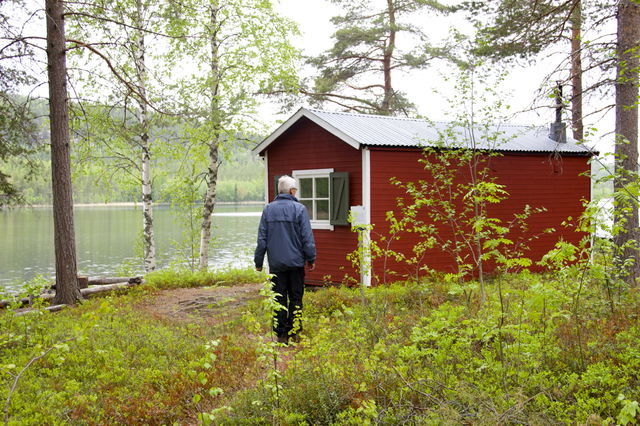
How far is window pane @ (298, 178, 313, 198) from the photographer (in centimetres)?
1208

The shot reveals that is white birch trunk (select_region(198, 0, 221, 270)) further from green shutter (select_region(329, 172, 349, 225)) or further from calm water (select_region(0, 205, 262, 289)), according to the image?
green shutter (select_region(329, 172, 349, 225))

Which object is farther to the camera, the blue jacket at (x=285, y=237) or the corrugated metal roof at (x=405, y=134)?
the corrugated metal roof at (x=405, y=134)

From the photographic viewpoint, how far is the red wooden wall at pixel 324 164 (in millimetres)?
11070

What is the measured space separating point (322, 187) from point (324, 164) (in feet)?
1.66

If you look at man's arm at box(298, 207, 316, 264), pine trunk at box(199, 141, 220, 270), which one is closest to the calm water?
pine trunk at box(199, 141, 220, 270)

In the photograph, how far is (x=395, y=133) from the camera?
11.7 m

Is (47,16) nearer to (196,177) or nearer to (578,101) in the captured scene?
(196,177)

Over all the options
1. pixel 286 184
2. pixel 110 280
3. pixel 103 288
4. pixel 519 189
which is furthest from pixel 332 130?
pixel 110 280

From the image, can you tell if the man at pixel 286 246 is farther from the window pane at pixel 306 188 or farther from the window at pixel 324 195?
the window pane at pixel 306 188

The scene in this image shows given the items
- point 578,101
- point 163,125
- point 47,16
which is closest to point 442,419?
point 47,16

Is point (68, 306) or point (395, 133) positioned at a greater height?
point (395, 133)

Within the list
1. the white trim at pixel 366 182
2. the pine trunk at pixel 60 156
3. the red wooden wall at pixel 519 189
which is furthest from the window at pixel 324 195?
the pine trunk at pixel 60 156

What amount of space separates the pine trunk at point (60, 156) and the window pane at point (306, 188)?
4725 millimetres

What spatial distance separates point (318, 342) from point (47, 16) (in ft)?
26.9
